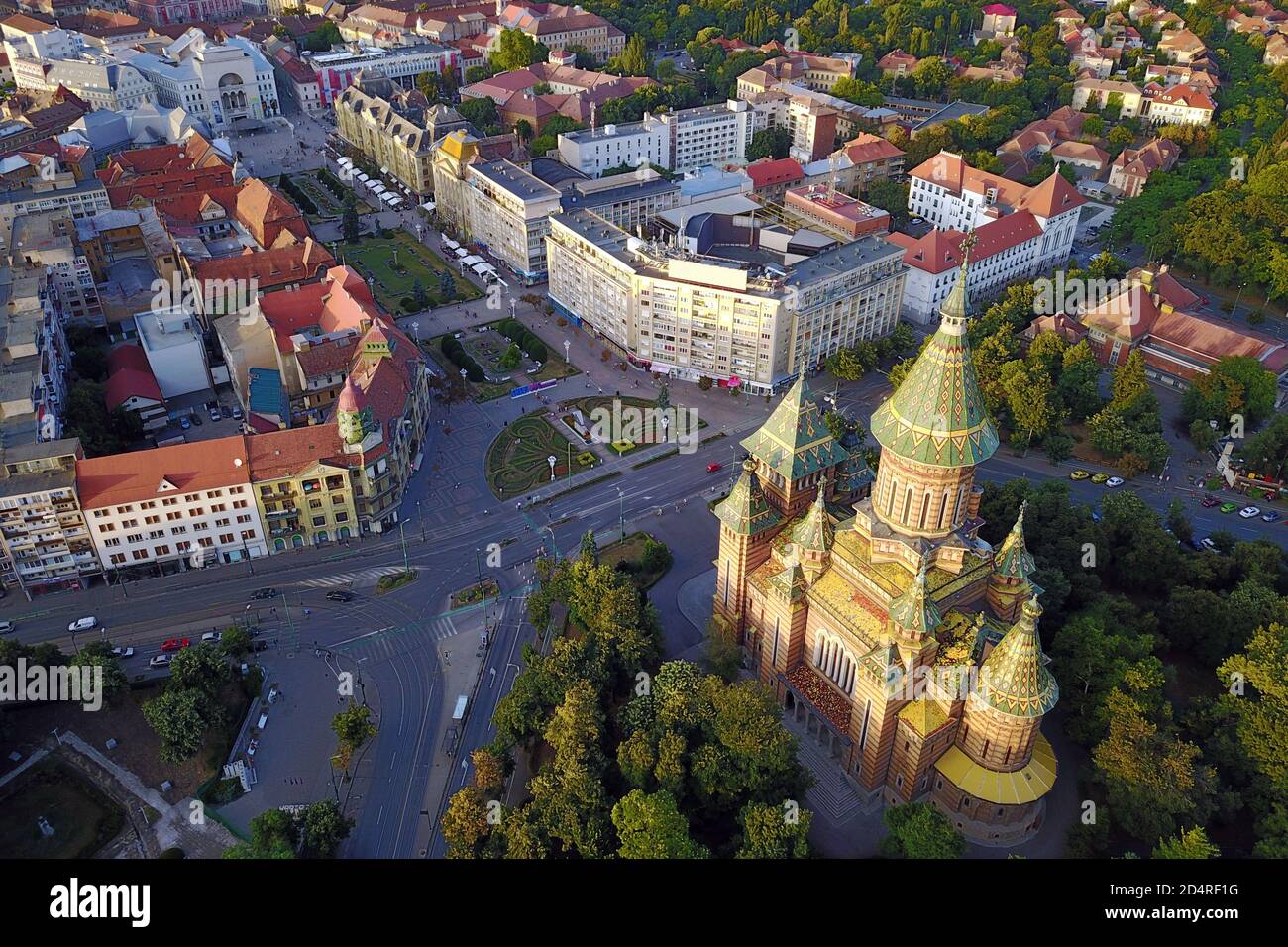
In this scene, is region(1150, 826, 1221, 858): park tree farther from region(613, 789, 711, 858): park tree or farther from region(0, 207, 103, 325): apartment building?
region(0, 207, 103, 325): apartment building

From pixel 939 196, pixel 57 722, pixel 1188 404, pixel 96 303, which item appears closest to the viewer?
pixel 57 722

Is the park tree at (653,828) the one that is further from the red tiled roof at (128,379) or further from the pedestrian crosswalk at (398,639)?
the red tiled roof at (128,379)

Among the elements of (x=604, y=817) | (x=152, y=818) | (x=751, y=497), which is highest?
(x=751, y=497)

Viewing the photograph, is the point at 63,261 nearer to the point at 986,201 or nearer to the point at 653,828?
the point at 653,828

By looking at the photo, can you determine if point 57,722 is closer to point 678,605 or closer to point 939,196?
point 678,605

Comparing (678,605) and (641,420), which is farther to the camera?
(641,420)

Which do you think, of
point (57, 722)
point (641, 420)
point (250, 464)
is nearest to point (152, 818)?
point (57, 722)

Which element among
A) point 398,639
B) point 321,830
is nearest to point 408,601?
point 398,639
